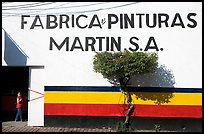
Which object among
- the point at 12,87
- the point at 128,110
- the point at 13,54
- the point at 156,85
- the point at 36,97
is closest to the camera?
the point at 128,110

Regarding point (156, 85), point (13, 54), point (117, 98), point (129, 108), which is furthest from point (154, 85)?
point (13, 54)

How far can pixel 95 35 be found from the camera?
37.9 feet

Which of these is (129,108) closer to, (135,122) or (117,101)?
(117,101)

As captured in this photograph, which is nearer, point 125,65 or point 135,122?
point 125,65

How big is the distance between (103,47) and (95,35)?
51 centimetres

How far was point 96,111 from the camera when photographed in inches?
452

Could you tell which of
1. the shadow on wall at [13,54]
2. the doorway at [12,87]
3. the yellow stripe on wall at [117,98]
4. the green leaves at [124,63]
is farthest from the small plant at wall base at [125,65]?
the doorway at [12,87]

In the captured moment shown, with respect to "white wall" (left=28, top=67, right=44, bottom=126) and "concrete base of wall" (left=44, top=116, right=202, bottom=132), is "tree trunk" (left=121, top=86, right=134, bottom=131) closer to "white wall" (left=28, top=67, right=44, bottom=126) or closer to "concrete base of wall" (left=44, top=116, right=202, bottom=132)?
"concrete base of wall" (left=44, top=116, right=202, bottom=132)

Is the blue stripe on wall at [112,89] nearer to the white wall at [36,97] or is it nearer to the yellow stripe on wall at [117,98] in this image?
A: the yellow stripe on wall at [117,98]

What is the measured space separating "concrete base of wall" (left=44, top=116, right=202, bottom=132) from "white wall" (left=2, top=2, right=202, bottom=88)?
1216mm

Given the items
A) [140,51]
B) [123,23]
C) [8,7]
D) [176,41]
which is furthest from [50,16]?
[176,41]

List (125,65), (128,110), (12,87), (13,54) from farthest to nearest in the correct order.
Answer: (12,87)
(13,54)
(128,110)
(125,65)

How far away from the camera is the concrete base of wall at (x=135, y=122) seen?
37.1ft

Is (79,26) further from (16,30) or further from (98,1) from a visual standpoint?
(16,30)
